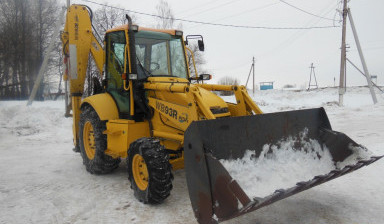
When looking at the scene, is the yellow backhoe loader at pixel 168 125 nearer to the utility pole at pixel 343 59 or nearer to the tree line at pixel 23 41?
the tree line at pixel 23 41

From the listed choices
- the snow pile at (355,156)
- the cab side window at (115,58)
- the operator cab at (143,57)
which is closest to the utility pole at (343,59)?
the operator cab at (143,57)

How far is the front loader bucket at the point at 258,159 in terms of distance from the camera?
10.4ft

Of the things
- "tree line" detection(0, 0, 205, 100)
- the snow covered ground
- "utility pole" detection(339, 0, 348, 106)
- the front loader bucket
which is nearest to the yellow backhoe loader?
the front loader bucket

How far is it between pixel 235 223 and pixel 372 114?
45.3ft

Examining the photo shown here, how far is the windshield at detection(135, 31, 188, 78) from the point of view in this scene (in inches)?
210

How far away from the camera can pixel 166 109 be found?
478 cm

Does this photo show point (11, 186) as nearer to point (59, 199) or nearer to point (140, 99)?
point (59, 199)

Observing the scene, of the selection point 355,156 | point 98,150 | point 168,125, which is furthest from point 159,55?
point 355,156

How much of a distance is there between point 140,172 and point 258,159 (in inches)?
67.1

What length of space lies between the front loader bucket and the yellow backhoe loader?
0.01 metres

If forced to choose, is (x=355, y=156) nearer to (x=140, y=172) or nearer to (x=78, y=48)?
(x=140, y=172)

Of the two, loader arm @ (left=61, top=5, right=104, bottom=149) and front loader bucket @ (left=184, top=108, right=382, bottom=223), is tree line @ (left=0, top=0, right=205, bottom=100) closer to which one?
loader arm @ (left=61, top=5, right=104, bottom=149)

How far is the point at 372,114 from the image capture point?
15.0 metres

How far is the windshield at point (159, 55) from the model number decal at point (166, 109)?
661mm
